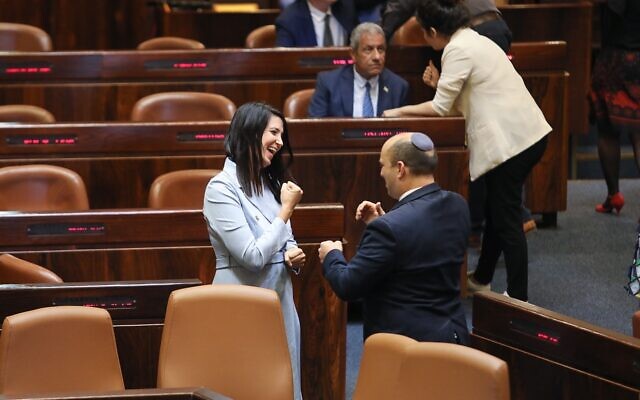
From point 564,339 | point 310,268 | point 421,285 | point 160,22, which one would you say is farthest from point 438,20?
point 160,22

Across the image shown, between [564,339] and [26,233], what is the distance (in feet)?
6.11

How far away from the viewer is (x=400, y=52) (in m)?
5.74

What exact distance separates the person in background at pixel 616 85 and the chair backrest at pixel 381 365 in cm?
332

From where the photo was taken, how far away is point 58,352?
10.8 feet

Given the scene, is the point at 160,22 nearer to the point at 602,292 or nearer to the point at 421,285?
the point at 602,292

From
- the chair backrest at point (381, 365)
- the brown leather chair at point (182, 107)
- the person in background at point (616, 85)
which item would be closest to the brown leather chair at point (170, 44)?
the brown leather chair at point (182, 107)

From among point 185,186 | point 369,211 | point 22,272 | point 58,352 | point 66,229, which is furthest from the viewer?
point 185,186

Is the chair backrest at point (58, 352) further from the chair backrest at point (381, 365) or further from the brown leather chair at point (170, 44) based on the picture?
the brown leather chair at point (170, 44)

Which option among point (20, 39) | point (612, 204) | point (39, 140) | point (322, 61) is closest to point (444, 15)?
point (322, 61)

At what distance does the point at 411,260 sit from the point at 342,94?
1.93 meters

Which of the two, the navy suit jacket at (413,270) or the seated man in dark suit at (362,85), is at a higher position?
the seated man in dark suit at (362,85)

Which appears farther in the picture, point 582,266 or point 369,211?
point 582,266

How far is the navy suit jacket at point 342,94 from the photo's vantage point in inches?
207

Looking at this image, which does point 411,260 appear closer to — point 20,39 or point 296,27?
point 296,27
